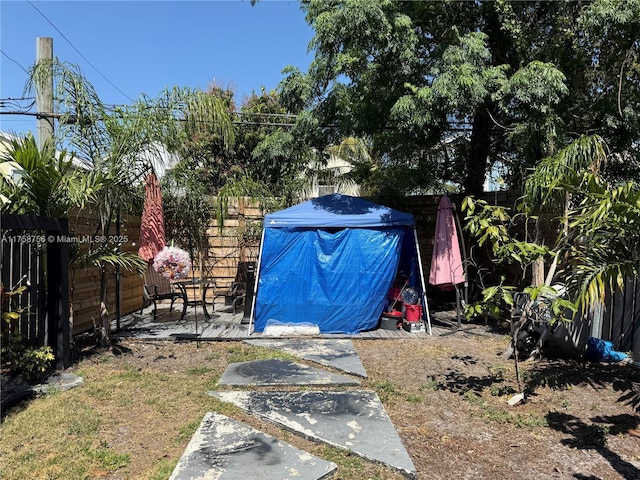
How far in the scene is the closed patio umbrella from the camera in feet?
25.0

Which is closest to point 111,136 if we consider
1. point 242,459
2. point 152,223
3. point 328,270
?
point 152,223

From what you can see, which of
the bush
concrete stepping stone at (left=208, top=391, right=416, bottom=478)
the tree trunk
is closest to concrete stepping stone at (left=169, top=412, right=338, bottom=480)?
concrete stepping stone at (left=208, top=391, right=416, bottom=478)

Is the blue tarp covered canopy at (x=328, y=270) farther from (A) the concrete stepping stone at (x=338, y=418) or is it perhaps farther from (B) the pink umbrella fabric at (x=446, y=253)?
(A) the concrete stepping stone at (x=338, y=418)

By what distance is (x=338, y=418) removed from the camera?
13.0 feet

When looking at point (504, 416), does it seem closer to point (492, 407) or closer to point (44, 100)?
point (492, 407)

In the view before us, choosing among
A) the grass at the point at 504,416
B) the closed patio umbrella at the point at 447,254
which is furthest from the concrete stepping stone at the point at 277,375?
the closed patio umbrella at the point at 447,254

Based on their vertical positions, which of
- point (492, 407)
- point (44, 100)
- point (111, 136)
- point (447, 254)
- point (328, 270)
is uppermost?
point (44, 100)

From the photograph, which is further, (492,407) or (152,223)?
(152,223)

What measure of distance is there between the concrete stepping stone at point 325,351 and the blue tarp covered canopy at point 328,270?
603 mm

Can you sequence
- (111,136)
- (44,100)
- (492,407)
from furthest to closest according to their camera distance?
1. (44,100)
2. (111,136)
3. (492,407)

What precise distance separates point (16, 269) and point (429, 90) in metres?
5.54

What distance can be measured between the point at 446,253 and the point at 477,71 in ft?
9.39

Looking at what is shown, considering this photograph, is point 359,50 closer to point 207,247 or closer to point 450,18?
point 450,18

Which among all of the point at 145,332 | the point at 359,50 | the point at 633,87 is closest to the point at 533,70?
the point at 633,87
